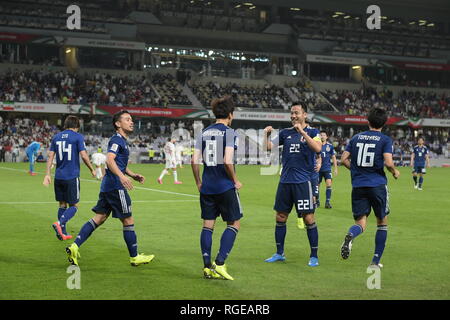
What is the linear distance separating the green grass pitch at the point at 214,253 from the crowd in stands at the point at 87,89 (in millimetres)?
42024

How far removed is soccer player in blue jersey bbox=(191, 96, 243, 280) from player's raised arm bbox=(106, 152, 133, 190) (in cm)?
106

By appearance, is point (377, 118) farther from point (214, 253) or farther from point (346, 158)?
point (214, 253)

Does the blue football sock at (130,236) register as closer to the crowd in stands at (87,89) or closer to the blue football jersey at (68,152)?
the blue football jersey at (68,152)

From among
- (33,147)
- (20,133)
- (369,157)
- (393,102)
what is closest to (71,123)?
(369,157)

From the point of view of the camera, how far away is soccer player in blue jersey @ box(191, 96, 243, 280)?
8805 mm

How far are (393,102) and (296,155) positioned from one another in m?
69.2

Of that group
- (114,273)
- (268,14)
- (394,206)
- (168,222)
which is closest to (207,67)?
(268,14)

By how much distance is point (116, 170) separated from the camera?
9.42 meters

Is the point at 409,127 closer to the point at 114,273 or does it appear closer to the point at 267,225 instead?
the point at 267,225

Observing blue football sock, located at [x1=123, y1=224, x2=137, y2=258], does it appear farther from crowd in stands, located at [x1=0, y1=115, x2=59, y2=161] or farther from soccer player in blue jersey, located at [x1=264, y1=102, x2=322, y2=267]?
crowd in stands, located at [x1=0, y1=115, x2=59, y2=161]
